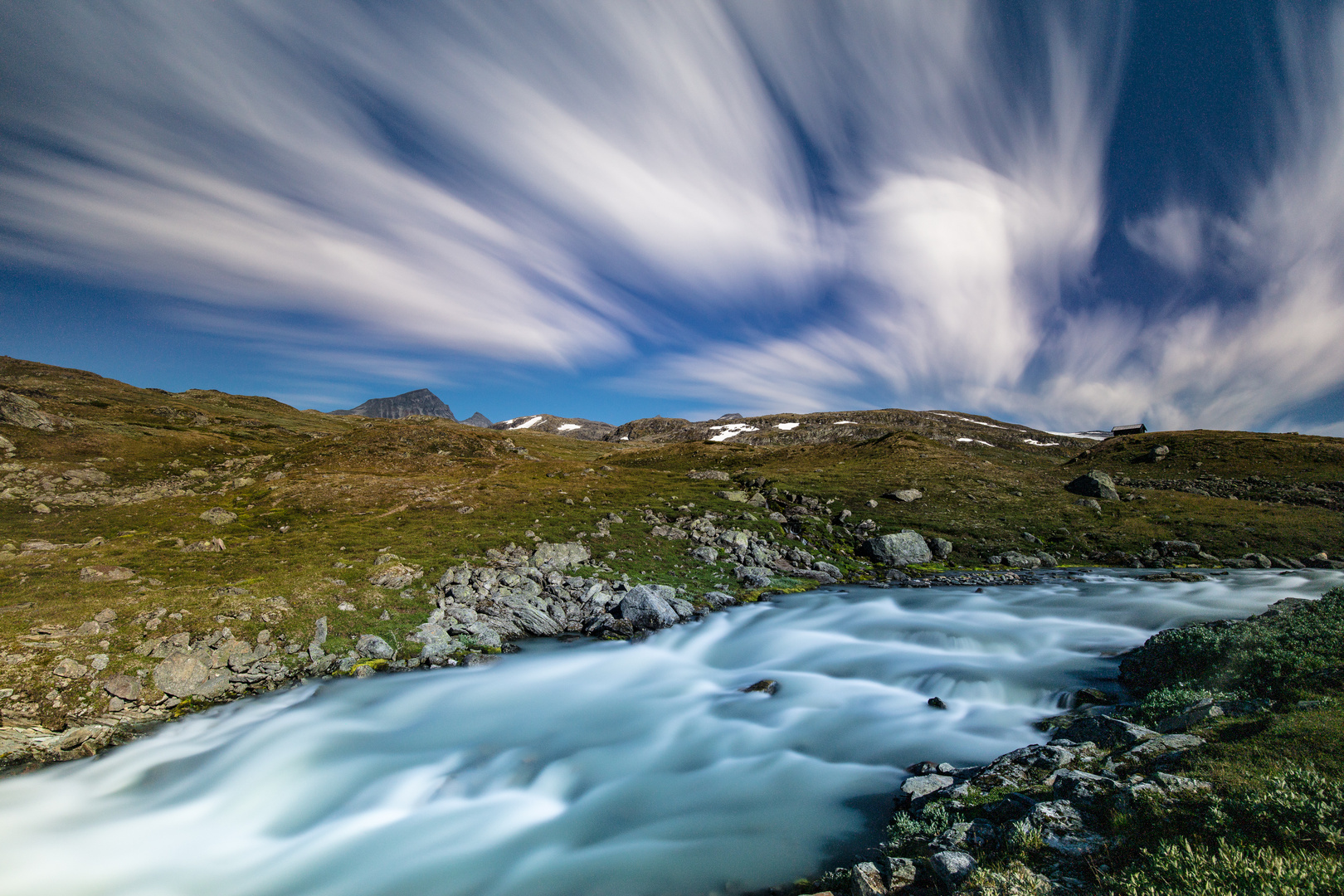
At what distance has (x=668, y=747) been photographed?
51.9 feet

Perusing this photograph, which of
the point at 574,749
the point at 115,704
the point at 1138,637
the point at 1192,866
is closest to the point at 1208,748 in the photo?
the point at 1192,866

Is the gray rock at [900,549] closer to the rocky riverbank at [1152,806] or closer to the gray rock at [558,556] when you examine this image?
the gray rock at [558,556]

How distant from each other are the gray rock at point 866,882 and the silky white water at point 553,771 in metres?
2.38

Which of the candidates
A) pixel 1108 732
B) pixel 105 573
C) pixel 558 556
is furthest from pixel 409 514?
pixel 1108 732

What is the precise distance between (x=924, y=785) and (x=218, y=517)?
45520 mm

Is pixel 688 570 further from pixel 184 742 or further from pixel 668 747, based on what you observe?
pixel 184 742

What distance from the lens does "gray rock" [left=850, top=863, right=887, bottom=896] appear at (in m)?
7.37

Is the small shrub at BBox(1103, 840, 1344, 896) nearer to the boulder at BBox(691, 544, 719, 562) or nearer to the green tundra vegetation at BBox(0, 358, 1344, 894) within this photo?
the green tundra vegetation at BBox(0, 358, 1344, 894)

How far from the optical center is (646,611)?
25.7 metres

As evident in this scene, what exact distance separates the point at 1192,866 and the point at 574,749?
557 inches

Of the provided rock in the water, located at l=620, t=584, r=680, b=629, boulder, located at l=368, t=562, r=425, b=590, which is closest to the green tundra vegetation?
boulder, located at l=368, t=562, r=425, b=590

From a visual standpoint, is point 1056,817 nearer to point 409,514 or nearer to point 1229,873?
point 1229,873

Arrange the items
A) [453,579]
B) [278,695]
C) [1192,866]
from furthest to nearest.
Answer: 1. [453,579]
2. [278,695]
3. [1192,866]

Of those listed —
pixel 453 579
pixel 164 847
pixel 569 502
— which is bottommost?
pixel 164 847
